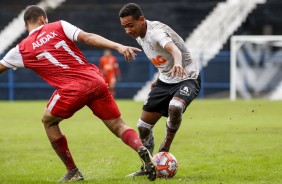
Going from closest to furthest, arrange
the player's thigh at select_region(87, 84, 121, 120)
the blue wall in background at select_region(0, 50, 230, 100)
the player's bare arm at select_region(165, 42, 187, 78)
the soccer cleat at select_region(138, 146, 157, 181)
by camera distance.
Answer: the soccer cleat at select_region(138, 146, 157, 181) → the player's bare arm at select_region(165, 42, 187, 78) → the player's thigh at select_region(87, 84, 121, 120) → the blue wall in background at select_region(0, 50, 230, 100)

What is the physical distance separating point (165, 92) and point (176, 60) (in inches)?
40.1

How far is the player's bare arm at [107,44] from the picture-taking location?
6.80 m

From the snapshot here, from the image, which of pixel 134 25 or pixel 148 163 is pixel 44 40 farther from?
pixel 148 163

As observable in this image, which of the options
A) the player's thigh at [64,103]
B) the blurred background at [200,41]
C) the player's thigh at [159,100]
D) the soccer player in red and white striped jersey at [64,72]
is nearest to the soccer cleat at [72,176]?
the soccer player in red and white striped jersey at [64,72]

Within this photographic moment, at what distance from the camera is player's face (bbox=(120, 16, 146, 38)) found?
7.85 m

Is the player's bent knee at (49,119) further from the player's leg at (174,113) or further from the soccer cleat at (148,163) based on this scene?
the player's leg at (174,113)

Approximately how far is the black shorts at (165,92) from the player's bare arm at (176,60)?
0.62 meters

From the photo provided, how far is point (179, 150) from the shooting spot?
35.7ft

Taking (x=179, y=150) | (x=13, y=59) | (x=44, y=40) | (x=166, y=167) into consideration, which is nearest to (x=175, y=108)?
(x=166, y=167)

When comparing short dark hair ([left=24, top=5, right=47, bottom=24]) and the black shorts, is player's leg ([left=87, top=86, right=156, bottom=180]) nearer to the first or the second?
the black shorts

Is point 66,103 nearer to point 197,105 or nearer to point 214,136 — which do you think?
point 214,136

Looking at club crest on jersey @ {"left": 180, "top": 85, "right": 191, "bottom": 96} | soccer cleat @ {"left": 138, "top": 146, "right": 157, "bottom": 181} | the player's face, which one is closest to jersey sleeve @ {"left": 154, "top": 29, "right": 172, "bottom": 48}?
the player's face

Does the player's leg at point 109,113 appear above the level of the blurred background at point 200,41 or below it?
above

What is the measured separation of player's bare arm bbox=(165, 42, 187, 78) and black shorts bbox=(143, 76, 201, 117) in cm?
62
